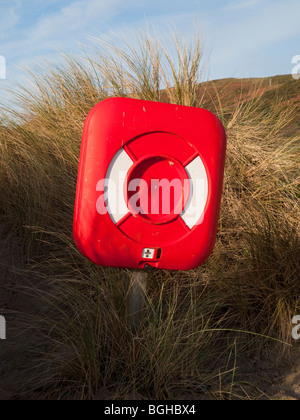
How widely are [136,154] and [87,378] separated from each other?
96cm

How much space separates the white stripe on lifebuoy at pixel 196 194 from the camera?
1.95 m

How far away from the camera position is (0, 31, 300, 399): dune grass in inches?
77.8

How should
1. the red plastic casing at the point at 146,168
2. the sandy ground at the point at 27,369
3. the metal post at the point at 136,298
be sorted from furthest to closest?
the metal post at the point at 136,298
the sandy ground at the point at 27,369
the red plastic casing at the point at 146,168

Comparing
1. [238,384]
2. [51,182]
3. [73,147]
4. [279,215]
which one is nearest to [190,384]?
[238,384]

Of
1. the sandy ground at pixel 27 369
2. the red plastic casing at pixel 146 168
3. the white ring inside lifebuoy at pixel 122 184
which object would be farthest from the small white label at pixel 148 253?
the sandy ground at pixel 27 369

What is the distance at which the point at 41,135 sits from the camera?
3.68 m

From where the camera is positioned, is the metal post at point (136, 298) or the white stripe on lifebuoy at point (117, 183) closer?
the white stripe on lifebuoy at point (117, 183)

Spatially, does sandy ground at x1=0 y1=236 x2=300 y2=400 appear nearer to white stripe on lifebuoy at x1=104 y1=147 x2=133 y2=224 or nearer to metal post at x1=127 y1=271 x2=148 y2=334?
metal post at x1=127 y1=271 x2=148 y2=334

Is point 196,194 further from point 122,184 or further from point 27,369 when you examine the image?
point 27,369

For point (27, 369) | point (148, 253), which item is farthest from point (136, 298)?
point (27, 369)

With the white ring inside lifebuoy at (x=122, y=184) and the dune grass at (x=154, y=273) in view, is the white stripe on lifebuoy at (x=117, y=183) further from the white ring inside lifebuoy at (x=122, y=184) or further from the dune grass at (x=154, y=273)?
the dune grass at (x=154, y=273)

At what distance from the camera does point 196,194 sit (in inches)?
77.4

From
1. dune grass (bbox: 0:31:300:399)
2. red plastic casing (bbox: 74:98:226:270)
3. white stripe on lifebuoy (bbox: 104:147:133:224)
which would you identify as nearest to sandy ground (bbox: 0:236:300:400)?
dune grass (bbox: 0:31:300:399)
